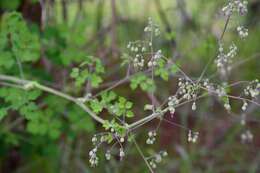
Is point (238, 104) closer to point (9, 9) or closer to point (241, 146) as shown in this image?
point (241, 146)

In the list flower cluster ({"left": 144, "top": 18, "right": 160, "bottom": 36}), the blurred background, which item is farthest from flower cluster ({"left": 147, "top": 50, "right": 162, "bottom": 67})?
the blurred background

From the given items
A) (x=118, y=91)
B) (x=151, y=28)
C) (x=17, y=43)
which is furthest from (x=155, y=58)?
(x=118, y=91)

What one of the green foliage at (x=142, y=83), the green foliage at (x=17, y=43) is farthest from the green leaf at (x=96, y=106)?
the green foliage at (x=17, y=43)

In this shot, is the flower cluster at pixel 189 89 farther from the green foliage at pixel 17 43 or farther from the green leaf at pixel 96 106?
the green foliage at pixel 17 43

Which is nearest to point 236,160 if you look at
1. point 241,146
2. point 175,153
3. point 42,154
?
point 241,146

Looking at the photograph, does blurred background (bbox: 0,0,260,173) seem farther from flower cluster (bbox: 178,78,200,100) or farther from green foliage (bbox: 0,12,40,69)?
flower cluster (bbox: 178,78,200,100)

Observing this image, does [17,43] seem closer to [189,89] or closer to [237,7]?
[189,89]
